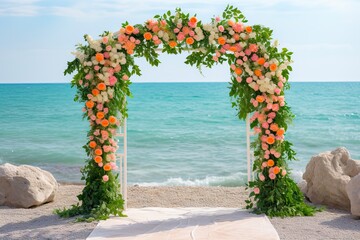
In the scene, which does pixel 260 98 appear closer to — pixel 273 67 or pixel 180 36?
pixel 273 67

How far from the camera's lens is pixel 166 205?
8898 millimetres

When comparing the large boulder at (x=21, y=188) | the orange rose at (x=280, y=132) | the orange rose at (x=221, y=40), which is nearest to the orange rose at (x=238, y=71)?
the orange rose at (x=221, y=40)

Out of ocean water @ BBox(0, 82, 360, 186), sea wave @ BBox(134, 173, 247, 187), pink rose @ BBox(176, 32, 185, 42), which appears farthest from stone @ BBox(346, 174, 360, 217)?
sea wave @ BBox(134, 173, 247, 187)

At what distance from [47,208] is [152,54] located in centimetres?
294

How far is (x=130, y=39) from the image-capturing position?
7410 millimetres

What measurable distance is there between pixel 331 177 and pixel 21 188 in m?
4.55

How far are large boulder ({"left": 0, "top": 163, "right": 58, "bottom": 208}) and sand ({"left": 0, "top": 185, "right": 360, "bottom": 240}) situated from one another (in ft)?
0.52

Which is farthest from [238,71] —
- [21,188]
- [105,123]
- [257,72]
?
[21,188]

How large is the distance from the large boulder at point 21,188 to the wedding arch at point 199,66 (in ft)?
4.77

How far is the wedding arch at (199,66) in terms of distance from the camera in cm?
736

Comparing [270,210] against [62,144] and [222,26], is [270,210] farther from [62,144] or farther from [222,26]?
[62,144]

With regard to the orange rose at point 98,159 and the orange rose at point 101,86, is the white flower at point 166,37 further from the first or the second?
the orange rose at point 98,159

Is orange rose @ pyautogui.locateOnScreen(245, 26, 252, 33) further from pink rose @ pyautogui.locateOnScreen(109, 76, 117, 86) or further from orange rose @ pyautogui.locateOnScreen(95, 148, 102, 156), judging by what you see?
orange rose @ pyautogui.locateOnScreen(95, 148, 102, 156)

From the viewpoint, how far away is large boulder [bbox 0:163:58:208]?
8729 mm
